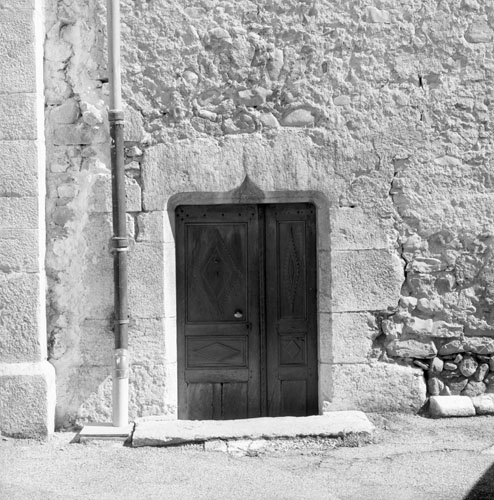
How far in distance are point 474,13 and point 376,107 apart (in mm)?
951

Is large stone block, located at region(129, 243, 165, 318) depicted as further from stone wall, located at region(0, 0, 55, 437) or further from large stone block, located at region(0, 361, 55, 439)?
large stone block, located at region(0, 361, 55, 439)

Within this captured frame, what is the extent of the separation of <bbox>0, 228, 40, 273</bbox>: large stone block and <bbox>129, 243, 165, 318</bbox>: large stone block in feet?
2.11

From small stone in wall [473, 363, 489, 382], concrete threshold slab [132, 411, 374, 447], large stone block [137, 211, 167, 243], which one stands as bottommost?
concrete threshold slab [132, 411, 374, 447]

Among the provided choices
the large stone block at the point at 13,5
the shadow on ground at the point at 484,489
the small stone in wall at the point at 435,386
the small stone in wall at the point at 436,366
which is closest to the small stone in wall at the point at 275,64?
the large stone block at the point at 13,5

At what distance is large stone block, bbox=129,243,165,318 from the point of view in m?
5.68

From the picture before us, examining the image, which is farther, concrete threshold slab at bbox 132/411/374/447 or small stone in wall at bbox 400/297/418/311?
small stone in wall at bbox 400/297/418/311

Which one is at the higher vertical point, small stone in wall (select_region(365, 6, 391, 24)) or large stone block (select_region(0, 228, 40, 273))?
small stone in wall (select_region(365, 6, 391, 24))

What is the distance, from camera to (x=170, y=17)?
5691 mm

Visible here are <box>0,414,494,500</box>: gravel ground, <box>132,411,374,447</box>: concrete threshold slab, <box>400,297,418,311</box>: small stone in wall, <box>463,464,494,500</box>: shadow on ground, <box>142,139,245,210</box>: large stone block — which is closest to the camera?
<box>463,464,494,500</box>: shadow on ground

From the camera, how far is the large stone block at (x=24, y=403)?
17.9 ft

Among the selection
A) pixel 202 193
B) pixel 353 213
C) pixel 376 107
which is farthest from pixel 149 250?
pixel 376 107

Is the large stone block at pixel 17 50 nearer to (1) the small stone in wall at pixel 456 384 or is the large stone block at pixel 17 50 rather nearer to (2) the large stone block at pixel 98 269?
(2) the large stone block at pixel 98 269

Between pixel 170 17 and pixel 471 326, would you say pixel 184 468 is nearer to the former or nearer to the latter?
pixel 471 326

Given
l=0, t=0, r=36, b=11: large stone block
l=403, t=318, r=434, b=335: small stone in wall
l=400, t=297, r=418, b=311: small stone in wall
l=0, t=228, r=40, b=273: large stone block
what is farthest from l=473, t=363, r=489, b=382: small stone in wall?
l=0, t=0, r=36, b=11: large stone block
